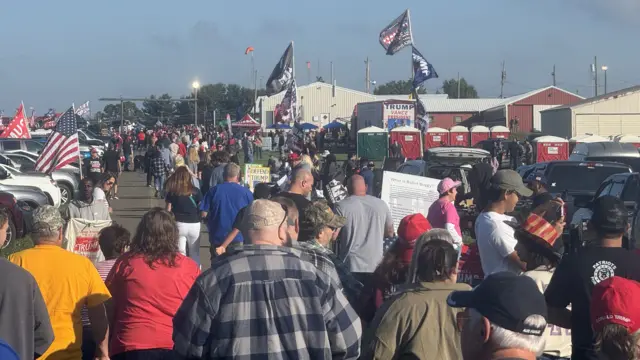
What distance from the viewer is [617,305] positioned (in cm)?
408

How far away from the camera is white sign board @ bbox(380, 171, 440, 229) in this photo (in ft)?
41.5

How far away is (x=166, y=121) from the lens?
152125 mm

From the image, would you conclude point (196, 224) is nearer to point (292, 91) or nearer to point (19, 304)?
point (19, 304)

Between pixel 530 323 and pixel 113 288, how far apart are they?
3.63 metres

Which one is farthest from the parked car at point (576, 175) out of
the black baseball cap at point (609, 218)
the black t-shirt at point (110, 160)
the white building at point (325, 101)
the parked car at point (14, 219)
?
the white building at point (325, 101)

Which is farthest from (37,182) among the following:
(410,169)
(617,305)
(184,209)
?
(617,305)

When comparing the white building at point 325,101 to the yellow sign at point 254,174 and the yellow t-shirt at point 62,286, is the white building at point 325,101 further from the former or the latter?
the yellow t-shirt at point 62,286

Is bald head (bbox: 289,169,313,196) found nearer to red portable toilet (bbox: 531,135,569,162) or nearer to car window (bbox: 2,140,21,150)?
car window (bbox: 2,140,21,150)

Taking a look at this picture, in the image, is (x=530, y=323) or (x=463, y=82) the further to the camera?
(x=463, y=82)

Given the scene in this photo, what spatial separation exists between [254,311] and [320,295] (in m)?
0.34

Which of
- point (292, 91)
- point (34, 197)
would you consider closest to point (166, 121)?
point (292, 91)

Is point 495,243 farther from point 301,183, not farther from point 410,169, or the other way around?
point 410,169

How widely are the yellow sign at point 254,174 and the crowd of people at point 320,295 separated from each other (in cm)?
1120

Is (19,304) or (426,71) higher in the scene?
(426,71)
